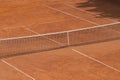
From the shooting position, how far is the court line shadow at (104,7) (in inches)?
869

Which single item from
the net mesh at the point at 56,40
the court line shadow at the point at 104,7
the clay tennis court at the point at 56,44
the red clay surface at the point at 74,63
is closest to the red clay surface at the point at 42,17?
the clay tennis court at the point at 56,44

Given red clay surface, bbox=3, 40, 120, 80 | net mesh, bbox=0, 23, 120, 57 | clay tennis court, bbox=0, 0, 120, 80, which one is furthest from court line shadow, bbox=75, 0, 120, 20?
red clay surface, bbox=3, 40, 120, 80

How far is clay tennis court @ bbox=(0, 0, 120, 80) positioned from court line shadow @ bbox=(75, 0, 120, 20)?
1.08 ft

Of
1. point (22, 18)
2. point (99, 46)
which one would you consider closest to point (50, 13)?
point (22, 18)

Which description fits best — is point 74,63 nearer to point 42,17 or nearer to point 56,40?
point 56,40

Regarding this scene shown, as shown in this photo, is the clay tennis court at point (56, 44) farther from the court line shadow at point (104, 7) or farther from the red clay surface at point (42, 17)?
the court line shadow at point (104, 7)

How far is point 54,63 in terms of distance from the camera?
593 inches

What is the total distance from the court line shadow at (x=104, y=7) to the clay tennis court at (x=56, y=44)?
1.08 feet

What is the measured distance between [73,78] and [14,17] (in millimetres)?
7964

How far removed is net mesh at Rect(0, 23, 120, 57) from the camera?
53.1ft

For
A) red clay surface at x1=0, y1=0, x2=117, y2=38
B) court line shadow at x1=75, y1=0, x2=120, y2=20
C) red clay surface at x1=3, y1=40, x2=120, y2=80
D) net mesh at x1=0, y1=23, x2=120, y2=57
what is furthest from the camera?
court line shadow at x1=75, y1=0, x2=120, y2=20

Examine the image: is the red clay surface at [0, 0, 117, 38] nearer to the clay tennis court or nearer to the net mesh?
the clay tennis court

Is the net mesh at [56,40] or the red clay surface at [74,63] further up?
the net mesh at [56,40]

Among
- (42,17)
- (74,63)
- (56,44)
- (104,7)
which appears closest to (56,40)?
(56,44)
